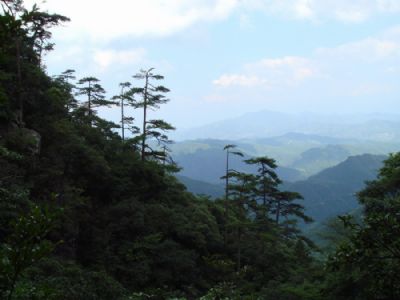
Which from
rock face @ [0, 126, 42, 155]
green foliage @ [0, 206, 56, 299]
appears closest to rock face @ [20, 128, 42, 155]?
rock face @ [0, 126, 42, 155]

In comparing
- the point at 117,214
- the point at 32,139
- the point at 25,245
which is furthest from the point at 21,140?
the point at 25,245

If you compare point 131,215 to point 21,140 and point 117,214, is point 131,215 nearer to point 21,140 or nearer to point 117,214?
point 117,214

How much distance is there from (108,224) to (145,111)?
33.0ft

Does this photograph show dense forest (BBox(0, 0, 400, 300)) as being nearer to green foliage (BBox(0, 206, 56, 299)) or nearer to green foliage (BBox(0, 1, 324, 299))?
green foliage (BBox(0, 1, 324, 299))

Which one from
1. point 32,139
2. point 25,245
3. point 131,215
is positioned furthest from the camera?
point 131,215

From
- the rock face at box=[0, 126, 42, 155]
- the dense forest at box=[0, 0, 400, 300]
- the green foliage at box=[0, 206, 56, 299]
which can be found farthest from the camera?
the rock face at box=[0, 126, 42, 155]

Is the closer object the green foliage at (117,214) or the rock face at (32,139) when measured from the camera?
the green foliage at (117,214)

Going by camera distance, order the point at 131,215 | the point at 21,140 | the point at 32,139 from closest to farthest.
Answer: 1. the point at 21,140
2. the point at 32,139
3. the point at 131,215

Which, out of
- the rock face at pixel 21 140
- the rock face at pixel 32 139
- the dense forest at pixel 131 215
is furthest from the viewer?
the rock face at pixel 32 139

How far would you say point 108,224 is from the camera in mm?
23562

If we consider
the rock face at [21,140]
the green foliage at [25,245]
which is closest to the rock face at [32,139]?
the rock face at [21,140]

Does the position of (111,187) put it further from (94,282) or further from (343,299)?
(343,299)

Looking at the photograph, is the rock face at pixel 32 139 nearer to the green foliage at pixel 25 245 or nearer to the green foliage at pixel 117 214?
the green foliage at pixel 117 214

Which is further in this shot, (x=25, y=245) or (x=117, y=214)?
(x=117, y=214)
